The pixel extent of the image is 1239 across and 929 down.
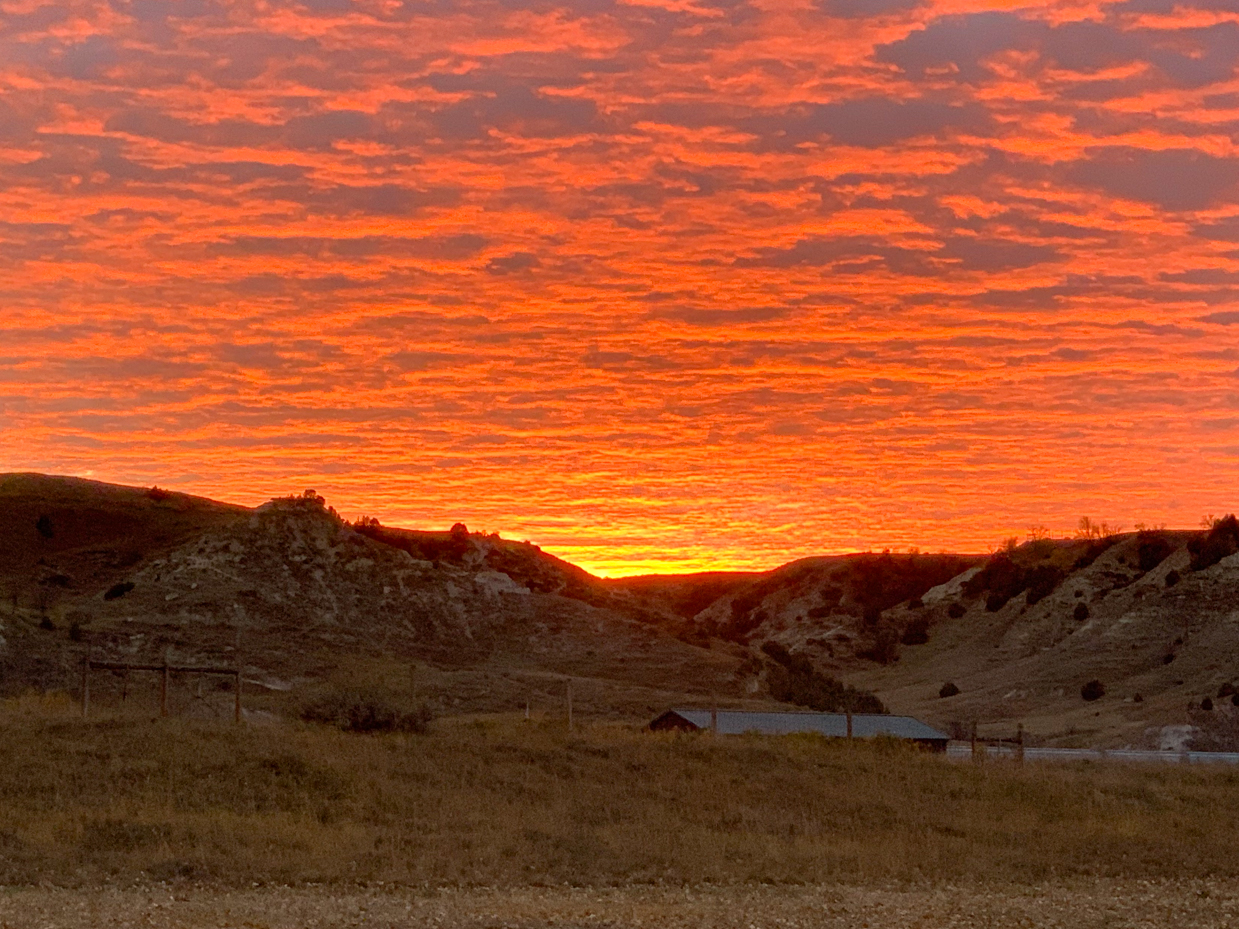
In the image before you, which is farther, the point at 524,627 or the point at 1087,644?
the point at 1087,644

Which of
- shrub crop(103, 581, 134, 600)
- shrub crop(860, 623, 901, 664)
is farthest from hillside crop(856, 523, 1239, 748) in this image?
shrub crop(103, 581, 134, 600)

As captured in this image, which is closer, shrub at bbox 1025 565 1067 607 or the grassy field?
the grassy field

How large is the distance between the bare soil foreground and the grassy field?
43.3 inches

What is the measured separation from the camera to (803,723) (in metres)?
53.9

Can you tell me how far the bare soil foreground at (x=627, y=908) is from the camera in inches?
803

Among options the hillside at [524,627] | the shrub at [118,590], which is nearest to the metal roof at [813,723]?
the hillside at [524,627]

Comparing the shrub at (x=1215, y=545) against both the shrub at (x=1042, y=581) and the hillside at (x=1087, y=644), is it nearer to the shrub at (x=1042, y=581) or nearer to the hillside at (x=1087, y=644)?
the hillside at (x=1087, y=644)

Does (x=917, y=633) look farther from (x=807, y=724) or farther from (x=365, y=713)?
(x=365, y=713)

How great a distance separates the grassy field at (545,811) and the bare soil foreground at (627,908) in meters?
1.10

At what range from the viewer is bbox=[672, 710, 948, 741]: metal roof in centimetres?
5244

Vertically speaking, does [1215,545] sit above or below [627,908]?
above

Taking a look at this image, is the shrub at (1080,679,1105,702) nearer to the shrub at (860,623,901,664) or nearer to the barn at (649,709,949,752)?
the shrub at (860,623,901,664)

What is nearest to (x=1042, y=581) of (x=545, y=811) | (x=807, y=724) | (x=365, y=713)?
(x=807, y=724)

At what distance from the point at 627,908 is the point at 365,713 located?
1873 centimetres
